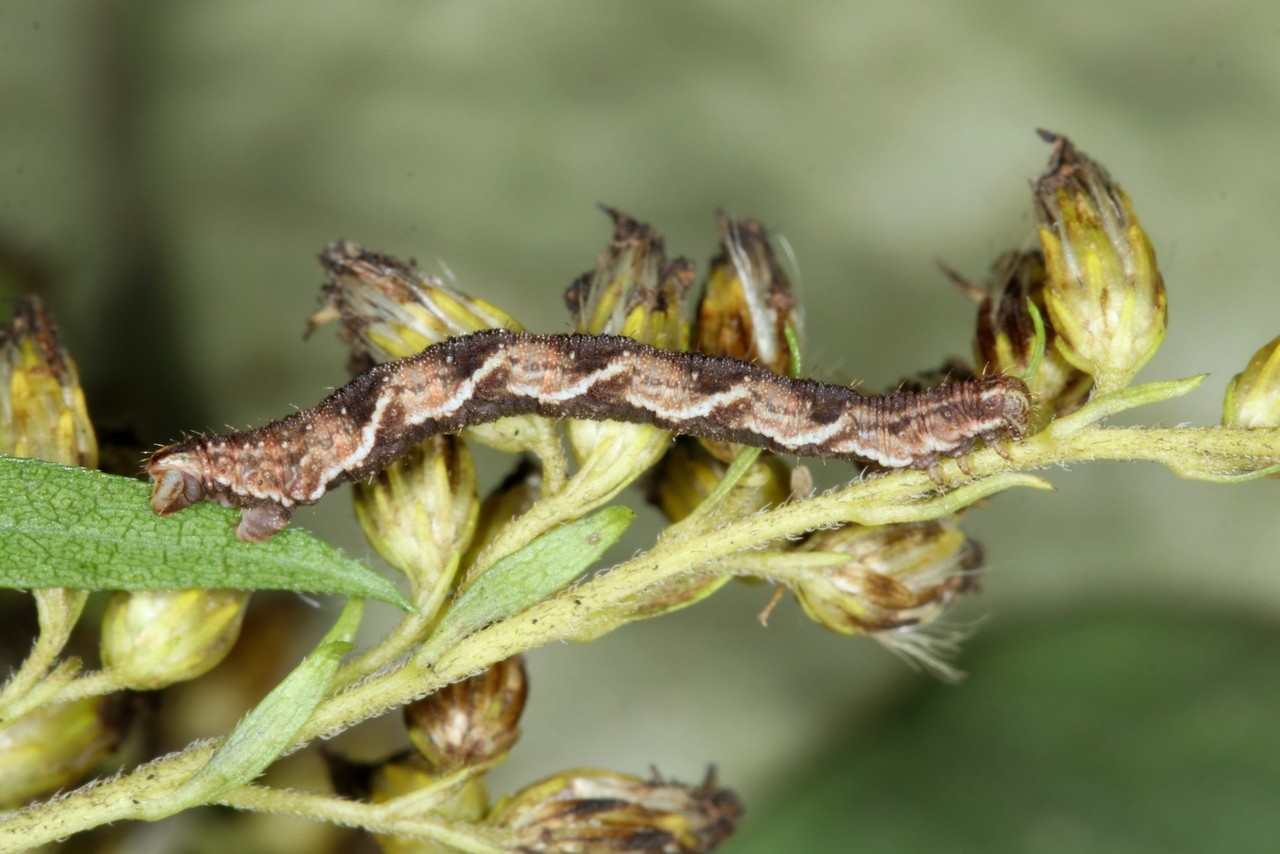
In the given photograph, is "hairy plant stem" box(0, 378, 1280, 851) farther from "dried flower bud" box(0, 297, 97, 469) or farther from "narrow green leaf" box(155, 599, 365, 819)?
"dried flower bud" box(0, 297, 97, 469)

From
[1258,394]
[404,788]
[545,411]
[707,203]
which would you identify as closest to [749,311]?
[545,411]

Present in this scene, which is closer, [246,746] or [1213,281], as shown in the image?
[246,746]

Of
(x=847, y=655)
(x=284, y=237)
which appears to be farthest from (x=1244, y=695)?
(x=284, y=237)

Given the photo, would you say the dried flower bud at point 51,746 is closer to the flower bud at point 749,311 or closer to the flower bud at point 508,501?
the flower bud at point 508,501

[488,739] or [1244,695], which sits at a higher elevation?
[1244,695]

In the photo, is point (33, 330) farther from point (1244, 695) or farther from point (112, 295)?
point (1244, 695)

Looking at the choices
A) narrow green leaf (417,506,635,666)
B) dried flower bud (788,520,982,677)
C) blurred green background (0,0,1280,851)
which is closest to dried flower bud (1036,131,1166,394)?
dried flower bud (788,520,982,677)

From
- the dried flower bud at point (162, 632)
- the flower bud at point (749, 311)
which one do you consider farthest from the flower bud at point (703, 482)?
the dried flower bud at point (162, 632)
